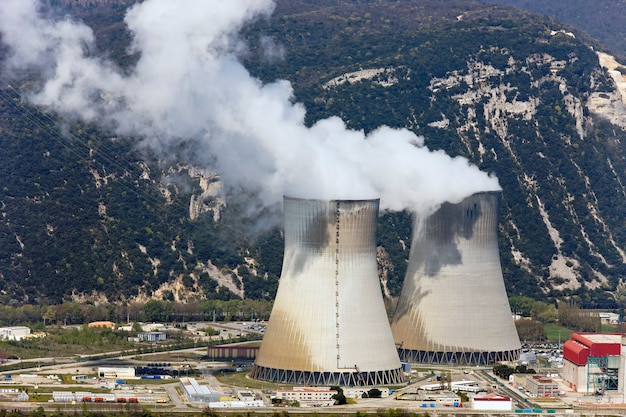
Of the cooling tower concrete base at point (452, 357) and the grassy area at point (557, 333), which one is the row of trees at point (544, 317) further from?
the cooling tower concrete base at point (452, 357)

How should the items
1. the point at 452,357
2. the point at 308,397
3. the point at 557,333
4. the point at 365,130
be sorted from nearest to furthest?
the point at 308,397 < the point at 452,357 < the point at 557,333 < the point at 365,130

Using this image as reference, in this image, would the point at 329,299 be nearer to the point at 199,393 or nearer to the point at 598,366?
the point at 199,393

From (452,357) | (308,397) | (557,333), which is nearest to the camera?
(308,397)

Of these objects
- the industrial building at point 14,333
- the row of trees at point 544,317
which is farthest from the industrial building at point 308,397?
the row of trees at point 544,317

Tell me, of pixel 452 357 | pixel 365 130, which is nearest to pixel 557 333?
pixel 452 357

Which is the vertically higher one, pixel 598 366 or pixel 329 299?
pixel 329 299

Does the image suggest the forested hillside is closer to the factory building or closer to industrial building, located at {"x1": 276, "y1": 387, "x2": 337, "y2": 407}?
the factory building
